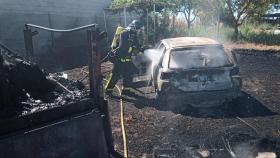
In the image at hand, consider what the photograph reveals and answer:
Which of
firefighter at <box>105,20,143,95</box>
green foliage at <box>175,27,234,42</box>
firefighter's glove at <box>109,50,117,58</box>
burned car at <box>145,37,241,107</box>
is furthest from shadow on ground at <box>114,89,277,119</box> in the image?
green foliage at <box>175,27,234,42</box>

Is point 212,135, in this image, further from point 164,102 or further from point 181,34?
point 181,34

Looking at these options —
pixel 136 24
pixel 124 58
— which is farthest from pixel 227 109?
pixel 136 24

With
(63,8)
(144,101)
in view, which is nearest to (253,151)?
(144,101)

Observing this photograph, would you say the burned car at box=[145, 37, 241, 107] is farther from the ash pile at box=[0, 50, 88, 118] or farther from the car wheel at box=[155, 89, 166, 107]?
the ash pile at box=[0, 50, 88, 118]

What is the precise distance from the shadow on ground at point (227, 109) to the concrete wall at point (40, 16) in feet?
33.0

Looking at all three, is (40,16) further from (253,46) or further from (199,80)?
(199,80)

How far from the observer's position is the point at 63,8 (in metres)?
20.9

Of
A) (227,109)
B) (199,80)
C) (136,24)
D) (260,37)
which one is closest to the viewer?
(199,80)

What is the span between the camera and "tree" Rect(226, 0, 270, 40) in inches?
845

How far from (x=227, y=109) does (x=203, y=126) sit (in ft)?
4.34

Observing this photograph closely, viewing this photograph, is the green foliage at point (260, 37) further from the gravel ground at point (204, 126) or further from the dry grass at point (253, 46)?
the gravel ground at point (204, 126)

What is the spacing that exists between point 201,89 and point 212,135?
1.70 m

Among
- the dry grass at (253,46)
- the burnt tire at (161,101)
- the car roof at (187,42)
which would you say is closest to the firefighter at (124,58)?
the car roof at (187,42)

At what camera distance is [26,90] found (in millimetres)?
5035
